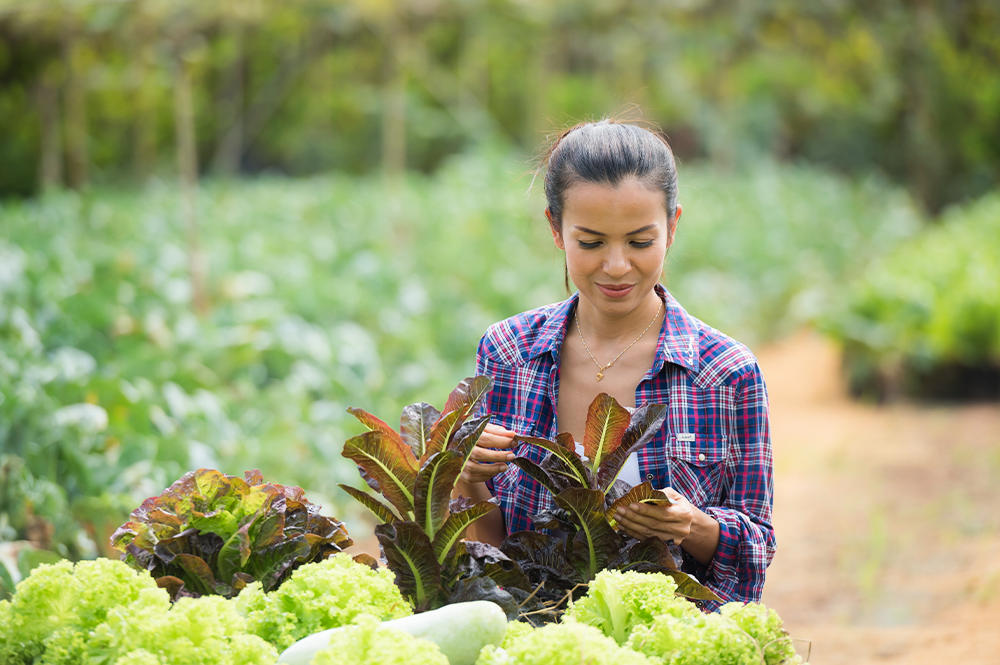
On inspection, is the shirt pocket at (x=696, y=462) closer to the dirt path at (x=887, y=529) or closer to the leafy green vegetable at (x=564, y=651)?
the leafy green vegetable at (x=564, y=651)

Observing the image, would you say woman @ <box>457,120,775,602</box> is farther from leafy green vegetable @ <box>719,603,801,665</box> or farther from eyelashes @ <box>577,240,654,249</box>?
leafy green vegetable @ <box>719,603,801,665</box>

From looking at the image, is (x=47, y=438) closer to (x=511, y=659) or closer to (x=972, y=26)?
(x=511, y=659)

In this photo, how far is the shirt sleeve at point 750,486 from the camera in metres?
1.95

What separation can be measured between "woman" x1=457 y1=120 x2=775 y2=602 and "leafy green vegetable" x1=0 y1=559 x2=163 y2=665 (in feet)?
2.18

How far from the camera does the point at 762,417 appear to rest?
6.46 ft

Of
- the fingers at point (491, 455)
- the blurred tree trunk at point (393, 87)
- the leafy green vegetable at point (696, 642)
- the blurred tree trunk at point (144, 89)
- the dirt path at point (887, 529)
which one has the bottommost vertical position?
the dirt path at point (887, 529)

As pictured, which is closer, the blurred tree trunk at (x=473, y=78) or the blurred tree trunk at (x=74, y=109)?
the blurred tree trunk at (x=74, y=109)

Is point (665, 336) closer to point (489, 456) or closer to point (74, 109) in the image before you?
point (489, 456)

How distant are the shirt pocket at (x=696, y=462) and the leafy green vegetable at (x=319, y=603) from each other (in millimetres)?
626

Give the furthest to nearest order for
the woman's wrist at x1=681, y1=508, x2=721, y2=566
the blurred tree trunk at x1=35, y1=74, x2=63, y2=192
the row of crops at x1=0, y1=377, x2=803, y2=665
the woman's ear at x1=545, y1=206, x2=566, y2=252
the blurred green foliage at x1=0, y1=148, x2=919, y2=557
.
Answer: the blurred tree trunk at x1=35, y1=74, x2=63, y2=192 < the blurred green foliage at x1=0, y1=148, x2=919, y2=557 < the woman's ear at x1=545, y1=206, x2=566, y2=252 < the woman's wrist at x1=681, y1=508, x2=721, y2=566 < the row of crops at x1=0, y1=377, x2=803, y2=665

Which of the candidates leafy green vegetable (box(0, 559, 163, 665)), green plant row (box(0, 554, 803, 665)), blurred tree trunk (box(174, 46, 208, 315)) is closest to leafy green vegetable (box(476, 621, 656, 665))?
green plant row (box(0, 554, 803, 665))

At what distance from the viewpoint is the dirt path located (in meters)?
4.52

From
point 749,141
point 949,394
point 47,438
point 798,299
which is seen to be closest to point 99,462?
point 47,438

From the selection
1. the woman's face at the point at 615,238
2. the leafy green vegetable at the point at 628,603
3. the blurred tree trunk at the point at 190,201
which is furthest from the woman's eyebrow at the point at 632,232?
the blurred tree trunk at the point at 190,201
